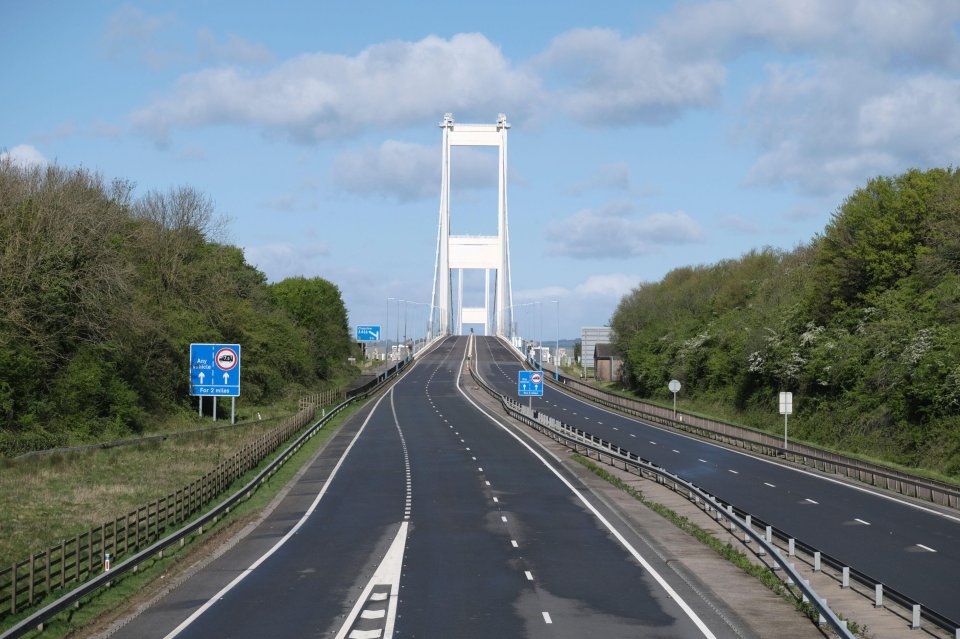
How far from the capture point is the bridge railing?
18198 mm

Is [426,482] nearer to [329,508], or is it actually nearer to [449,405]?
[329,508]

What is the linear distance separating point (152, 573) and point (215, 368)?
32193mm

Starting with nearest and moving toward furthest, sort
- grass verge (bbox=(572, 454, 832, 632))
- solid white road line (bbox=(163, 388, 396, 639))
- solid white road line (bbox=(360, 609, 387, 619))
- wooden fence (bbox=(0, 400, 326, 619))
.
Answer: solid white road line (bbox=(163, 388, 396, 639)) → solid white road line (bbox=(360, 609, 387, 619)) → wooden fence (bbox=(0, 400, 326, 619)) → grass verge (bbox=(572, 454, 832, 632))

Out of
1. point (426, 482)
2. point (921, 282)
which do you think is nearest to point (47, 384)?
point (426, 482)

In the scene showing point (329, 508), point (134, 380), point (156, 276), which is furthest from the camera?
point (156, 276)

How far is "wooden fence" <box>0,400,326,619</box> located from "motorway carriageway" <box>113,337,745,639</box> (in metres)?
1.94

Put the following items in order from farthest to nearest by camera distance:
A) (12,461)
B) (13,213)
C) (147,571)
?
(13,213)
(12,461)
(147,571)

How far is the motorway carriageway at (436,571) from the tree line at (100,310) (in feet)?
52.0

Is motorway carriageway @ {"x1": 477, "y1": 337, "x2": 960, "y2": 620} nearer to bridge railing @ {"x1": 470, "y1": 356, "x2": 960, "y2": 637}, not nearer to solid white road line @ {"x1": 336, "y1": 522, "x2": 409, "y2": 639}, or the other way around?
bridge railing @ {"x1": 470, "y1": 356, "x2": 960, "y2": 637}

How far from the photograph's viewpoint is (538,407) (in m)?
95.9

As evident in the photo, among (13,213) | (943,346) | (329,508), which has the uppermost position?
(13,213)

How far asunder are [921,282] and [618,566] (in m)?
50.1

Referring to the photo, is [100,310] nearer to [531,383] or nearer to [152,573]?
[531,383]

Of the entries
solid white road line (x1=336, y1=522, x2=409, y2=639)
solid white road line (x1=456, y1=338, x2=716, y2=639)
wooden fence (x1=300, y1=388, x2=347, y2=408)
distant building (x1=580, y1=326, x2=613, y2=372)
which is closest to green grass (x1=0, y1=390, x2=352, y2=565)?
solid white road line (x1=336, y1=522, x2=409, y2=639)
